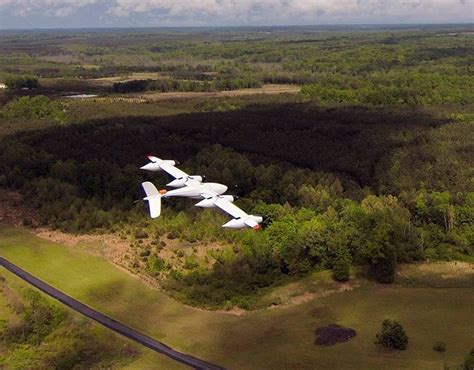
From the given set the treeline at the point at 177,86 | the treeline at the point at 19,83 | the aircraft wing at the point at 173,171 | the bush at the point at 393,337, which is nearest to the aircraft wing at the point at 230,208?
the aircraft wing at the point at 173,171

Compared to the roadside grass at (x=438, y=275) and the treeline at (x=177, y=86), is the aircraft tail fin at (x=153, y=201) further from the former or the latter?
the treeline at (x=177, y=86)

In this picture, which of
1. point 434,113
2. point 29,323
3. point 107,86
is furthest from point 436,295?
point 107,86

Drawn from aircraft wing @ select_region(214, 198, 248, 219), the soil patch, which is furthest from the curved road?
aircraft wing @ select_region(214, 198, 248, 219)

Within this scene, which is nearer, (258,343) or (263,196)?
(258,343)

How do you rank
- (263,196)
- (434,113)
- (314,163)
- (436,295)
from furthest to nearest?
(434,113), (314,163), (263,196), (436,295)

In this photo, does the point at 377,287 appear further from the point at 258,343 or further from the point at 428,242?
the point at 258,343

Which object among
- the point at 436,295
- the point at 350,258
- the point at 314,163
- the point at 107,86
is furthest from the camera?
the point at 107,86

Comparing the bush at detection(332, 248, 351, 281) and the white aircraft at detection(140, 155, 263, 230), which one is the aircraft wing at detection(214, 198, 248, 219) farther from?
the bush at detection(332, 248, 351, 281)
